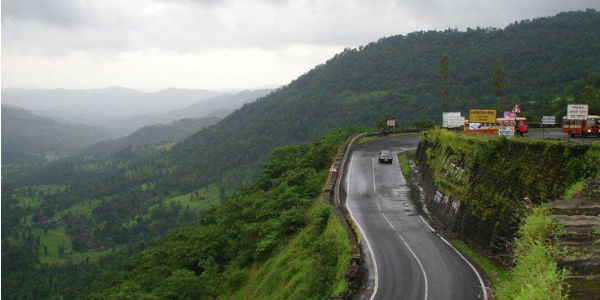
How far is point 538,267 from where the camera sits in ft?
28.0

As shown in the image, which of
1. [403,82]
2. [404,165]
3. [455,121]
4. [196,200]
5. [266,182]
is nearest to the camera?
[404,165]

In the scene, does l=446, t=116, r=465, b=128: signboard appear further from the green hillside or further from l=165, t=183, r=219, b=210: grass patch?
l=165, t=183, r=219, b=210: grass patch

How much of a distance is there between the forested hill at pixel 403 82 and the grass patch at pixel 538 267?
9483 cm

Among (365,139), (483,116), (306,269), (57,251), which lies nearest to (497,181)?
(306,269)

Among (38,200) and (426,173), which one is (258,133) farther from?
(426,173)

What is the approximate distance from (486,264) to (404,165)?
63.9 feet

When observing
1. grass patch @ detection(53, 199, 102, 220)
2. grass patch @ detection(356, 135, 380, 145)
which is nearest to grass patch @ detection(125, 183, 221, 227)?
grass patch @ detection(53, 199, 102, 220)

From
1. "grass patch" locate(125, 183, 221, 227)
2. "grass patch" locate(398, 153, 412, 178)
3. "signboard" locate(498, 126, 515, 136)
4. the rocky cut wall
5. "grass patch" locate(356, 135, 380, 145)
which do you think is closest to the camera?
the rocky cut wall

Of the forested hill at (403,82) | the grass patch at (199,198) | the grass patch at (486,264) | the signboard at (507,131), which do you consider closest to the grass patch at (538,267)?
the grass patch at (486,264)

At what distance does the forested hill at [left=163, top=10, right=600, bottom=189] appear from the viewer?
11175 cm

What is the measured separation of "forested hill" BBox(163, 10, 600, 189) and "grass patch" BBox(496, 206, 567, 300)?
3734 inches

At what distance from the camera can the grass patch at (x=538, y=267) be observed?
7730 mm

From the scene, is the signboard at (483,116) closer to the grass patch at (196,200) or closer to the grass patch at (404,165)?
the grass patch at (404,165)

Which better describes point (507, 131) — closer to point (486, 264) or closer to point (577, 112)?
point (577, 112)
